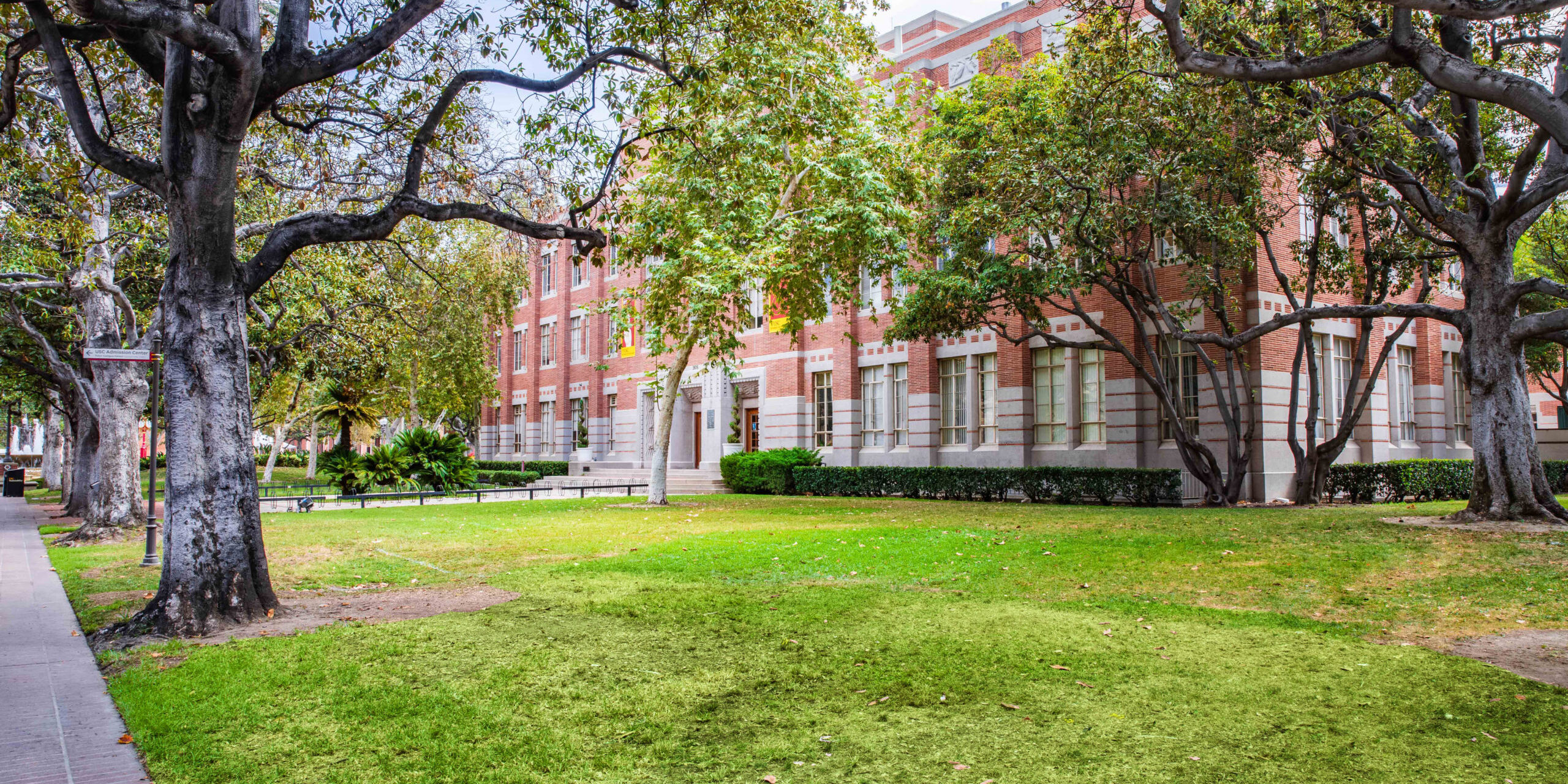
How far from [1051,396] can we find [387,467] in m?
19.4

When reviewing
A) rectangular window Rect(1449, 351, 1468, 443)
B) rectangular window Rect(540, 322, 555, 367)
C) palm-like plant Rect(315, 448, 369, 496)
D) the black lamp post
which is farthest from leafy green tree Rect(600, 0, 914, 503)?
rectangular window Rect(540, 322, 555, 367)

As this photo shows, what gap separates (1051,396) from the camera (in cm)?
2508

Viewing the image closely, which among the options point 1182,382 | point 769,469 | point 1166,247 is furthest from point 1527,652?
point 769,469

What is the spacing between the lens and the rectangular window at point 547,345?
4633 cm

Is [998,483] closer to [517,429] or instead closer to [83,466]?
[83,466]

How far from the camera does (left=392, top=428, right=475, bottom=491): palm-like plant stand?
28531 mm

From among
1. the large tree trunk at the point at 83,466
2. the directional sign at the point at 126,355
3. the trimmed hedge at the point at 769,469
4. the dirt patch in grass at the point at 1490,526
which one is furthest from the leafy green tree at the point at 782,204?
the large tree trunk at the point at 83,466

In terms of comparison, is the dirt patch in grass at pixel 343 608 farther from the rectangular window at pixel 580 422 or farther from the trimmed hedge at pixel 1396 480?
the rectangular window at pixel 580 422

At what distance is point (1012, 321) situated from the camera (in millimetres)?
26391

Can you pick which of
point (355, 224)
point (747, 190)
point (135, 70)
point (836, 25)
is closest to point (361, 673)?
point (355, 224)

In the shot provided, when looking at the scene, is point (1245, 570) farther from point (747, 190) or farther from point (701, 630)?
point (747, 190)

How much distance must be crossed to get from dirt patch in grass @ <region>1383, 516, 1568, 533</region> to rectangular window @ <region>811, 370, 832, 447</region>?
18.2 metres

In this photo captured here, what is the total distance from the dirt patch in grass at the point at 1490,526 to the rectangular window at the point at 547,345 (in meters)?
38.0

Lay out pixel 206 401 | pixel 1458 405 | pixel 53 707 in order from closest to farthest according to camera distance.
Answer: pixel 53 707
pixel 206 401
pixel 1458 405
